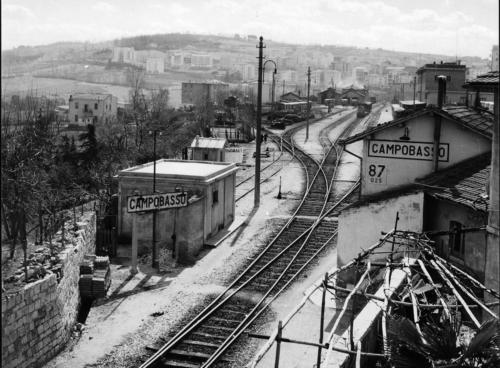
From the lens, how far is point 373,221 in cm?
1617

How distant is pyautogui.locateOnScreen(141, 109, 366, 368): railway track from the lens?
485 inches

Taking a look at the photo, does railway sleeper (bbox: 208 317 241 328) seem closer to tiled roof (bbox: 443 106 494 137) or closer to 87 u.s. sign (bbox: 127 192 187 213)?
87 u.s. sign (bbox: 127 192 187 213)

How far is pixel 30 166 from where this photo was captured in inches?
1087

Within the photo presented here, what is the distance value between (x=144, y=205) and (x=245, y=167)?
66.5 feet

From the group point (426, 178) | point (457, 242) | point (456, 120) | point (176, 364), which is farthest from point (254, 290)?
point (456, 120)

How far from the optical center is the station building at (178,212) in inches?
751

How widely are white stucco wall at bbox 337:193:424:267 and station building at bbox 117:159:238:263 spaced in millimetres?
4624

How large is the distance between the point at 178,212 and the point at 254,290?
13.4ft

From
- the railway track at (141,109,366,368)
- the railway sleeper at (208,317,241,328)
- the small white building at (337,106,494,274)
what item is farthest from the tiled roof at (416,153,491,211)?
the railway sleeper at (208,317,241,328)

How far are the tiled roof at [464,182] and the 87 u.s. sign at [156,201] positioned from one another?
6347 millimetres

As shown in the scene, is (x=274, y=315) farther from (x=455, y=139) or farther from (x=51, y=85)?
(x=51, y=85)

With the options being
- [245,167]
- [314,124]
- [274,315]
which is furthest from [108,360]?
[314,124]

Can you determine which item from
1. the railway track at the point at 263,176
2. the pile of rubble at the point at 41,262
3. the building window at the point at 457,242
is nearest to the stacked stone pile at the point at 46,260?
the pile of rubble at the point at 41,262

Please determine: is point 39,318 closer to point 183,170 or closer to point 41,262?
point 41,262
